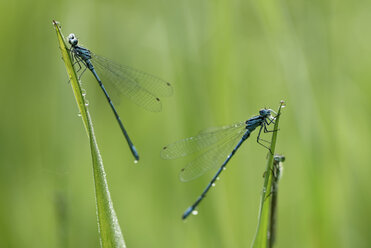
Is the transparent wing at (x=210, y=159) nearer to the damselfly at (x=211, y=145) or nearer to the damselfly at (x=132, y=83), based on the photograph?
the damselfly at (x=211, y=145)

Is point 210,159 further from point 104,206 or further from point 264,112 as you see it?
point 104,206

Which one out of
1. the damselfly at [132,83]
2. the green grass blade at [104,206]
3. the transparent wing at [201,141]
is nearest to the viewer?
the green grass blade at [104,206]

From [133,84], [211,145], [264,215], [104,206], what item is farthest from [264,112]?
[104,206]

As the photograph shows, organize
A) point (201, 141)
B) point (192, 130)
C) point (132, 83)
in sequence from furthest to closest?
point (132, 83), point (192, 130), point (201, 141)

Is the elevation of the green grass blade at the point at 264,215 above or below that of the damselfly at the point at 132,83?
below

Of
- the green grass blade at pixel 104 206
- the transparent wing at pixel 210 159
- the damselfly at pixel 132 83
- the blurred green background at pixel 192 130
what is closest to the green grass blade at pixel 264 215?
the green grass blade at pixel 104 206

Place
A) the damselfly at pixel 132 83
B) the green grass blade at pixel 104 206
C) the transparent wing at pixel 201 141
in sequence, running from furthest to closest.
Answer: the damselfly at pixel 132 83 < the transparent wing at pixel 201 141 < the green grass blade at pixel 104 206

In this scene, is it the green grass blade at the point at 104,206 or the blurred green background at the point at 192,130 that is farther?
the blurred green background at the point at 192,130
